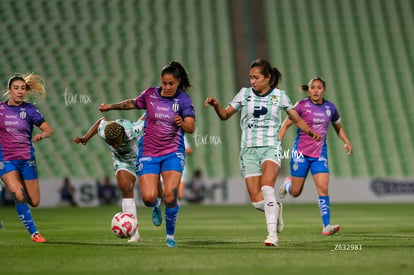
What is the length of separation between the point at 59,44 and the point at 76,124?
163 inches

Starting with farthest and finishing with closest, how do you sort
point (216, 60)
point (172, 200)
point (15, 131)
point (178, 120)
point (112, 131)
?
point (216, 60) → point (15, 131) → point (112, 131) → point (172, 200) → point (178, 120)

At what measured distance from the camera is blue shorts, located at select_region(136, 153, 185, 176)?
9.29 metres

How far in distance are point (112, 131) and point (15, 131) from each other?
140 cm

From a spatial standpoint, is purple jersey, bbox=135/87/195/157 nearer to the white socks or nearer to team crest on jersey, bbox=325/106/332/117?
the white socks

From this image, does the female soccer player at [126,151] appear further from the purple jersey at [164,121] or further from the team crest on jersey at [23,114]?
the team crest on jersey at [23,114]

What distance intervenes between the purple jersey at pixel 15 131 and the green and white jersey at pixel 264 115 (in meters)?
2.69

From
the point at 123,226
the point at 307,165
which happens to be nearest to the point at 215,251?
the point at 123,226

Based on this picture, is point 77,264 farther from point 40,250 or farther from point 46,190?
point 46,190

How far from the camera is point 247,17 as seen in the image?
32.6 m

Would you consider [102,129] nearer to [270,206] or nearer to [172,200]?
[172,200]

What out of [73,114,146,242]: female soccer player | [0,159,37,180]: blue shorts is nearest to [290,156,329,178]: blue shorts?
[73,114,146,242]: female soccer player

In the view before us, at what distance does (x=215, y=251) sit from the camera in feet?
28.2

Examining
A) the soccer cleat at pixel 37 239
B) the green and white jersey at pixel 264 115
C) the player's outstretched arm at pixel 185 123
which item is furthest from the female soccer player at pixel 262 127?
the soccer cleat at pixel 37 239

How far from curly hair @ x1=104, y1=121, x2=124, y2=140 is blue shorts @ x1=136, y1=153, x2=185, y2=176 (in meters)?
0.46
